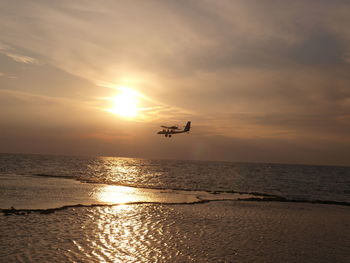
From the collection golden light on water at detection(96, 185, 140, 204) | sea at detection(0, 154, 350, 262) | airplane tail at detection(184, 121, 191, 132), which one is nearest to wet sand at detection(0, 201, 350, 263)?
sea at detection(0, 154, 350, 262)

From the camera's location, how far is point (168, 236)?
26.3 m

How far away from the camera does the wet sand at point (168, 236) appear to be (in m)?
21.0

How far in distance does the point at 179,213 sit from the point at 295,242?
48.7ft

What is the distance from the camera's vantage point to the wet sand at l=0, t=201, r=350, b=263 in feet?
68.9

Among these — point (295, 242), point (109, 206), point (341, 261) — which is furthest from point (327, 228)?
point (109, 206)

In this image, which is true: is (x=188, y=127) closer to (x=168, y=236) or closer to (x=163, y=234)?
(x=163, y=234)

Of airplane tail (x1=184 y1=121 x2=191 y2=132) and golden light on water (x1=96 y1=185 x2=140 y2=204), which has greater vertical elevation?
airplane tail (x1=184 y1=121 x2=191 y2=132)

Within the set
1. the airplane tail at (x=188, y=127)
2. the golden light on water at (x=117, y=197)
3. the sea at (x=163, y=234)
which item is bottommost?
the golden light on water at (x=117, y=197)

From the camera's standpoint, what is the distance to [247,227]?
103ft

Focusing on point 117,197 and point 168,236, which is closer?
point 168,236

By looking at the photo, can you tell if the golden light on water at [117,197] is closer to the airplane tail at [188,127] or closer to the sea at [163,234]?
the sea at [163,234]

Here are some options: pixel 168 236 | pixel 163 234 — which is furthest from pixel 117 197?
pixel 168 236

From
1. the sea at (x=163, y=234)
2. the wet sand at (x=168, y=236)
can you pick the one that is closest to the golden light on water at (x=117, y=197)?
the sea at (x=163, y=234)

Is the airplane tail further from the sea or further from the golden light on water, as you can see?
the sea
